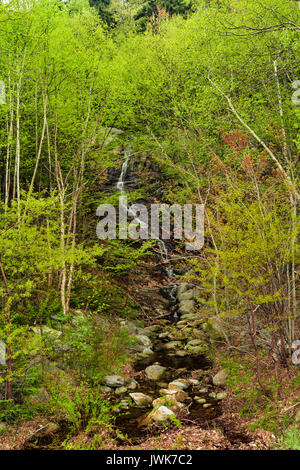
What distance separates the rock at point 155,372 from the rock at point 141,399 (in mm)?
858

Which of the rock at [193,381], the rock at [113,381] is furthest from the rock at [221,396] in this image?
the rock at [113,381]

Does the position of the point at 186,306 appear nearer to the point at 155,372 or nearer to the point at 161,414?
the point at 155,372

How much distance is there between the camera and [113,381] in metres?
6.52

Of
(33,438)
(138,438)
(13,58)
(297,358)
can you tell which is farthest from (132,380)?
(13,58)

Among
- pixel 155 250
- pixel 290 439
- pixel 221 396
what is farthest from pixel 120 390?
pixel 290 439

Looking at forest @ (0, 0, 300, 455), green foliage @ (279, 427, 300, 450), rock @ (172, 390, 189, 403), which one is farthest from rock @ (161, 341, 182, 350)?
green foliage @ (279, 427, 300, 450)

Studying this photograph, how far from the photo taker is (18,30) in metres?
8.10

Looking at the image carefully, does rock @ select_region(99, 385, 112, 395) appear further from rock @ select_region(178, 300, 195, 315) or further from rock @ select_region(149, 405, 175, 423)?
rock @ select_region(178, 300, 195, 315)

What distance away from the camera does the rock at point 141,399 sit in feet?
18.8

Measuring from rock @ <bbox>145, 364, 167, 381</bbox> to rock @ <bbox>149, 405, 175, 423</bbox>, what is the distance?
1.73 meters

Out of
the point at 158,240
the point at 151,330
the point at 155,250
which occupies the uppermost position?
the point at 155,250

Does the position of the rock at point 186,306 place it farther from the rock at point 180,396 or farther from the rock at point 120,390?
the rock at point 180,396

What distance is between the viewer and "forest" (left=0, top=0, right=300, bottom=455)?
471cm

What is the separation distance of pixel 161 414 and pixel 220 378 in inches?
67.7
